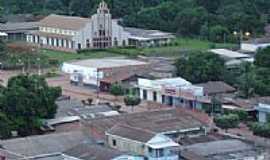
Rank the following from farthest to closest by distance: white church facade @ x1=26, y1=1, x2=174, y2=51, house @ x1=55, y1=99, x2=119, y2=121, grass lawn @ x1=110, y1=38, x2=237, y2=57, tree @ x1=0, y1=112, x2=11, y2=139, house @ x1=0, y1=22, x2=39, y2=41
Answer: house @ x1=0, y1=22, x2=39, y2=41
white church facade @ x1=26, y1=1, x2=174, y2=51
grass lawn @ x1=110, y1=38, x2=237, y2=57
house @ x1=55, y1=99, x2=119, y2=121
tree @ x1=0, y1=112, x2=11, y2=139

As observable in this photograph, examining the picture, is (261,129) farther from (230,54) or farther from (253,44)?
(253,44)

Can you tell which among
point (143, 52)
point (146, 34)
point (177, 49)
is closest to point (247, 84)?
point (143, 52)

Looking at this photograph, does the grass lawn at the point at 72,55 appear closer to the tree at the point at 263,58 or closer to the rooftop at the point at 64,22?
the rooftop at the point at 64,22

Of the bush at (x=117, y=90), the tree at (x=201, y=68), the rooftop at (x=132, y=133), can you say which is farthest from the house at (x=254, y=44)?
the rooftop at (x=132, y=133)

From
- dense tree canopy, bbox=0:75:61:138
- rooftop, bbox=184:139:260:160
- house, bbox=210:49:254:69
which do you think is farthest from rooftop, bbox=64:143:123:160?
house, bbox=210:49:254:69

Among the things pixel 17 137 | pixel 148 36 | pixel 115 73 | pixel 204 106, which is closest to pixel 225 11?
pixel 148 36

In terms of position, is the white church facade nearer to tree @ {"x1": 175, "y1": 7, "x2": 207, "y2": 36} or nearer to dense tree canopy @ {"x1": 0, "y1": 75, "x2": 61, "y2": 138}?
tree @ {"x1": 175, "y1": 7, "x2": 207, "y2": 36}
